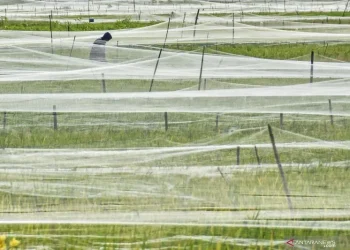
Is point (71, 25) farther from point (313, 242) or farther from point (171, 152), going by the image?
point (313, 242)

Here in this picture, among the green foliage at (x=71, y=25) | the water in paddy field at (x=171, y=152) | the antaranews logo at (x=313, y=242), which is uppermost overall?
the green foliage at (x=71, y=25)

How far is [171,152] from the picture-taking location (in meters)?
5.26

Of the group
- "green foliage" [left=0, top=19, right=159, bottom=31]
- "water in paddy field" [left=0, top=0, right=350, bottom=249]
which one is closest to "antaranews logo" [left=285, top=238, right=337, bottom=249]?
"water in paddy field" [left=0, top=0, right=350, bottom=249]

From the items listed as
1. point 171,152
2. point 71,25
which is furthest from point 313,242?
point 71,25

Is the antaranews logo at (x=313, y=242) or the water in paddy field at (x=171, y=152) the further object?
the water in paddy field at (x=171, y=152)

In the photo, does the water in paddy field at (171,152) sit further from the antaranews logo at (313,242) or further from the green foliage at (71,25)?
the green foliage at (71,25)

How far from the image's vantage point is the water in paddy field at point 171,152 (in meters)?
4.34

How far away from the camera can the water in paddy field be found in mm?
4344

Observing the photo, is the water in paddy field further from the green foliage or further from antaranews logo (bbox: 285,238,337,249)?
the green foliage

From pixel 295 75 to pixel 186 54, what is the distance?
1.55m

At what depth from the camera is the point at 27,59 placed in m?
9.83

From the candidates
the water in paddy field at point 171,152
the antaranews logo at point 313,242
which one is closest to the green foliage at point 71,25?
the water in paddy field at point 171,152

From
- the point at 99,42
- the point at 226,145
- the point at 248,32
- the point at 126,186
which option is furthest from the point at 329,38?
the point at 126,186

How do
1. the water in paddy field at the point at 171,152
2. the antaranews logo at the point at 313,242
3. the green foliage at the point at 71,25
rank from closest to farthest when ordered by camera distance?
1. the antaranews logo at the point at 313,242
2. the water in paddy field at the point at 171,152
3. the green foliage at the point at 71,25
